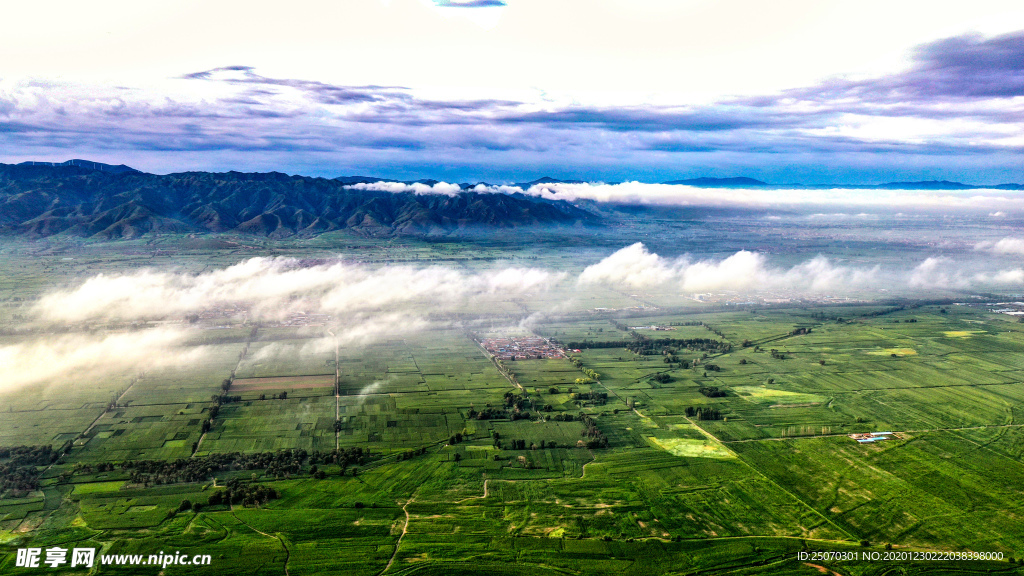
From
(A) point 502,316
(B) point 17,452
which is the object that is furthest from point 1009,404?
(B) point 17,452

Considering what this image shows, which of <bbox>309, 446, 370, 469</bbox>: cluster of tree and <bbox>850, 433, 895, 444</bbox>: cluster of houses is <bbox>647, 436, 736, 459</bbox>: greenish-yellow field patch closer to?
<bbox>850, 433, 895, 444</bbox>: cluster of houses

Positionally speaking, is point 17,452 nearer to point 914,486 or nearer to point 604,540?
point 604,540

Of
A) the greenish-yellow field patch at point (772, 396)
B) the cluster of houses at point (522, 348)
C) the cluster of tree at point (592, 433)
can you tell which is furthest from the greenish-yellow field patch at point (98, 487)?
the greenish-yellow field patch at point (772, 396)

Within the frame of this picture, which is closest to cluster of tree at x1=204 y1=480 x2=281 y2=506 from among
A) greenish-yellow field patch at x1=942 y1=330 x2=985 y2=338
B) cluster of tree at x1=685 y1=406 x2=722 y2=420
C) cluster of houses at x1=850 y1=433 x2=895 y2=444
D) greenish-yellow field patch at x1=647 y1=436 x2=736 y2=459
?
greenish-yellow field patch at x1=647 y1=436 x2=736 y2=459

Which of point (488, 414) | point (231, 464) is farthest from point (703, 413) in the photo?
point (231, 464)

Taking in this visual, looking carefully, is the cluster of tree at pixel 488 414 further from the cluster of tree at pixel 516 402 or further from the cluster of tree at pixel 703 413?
the cluster of tree at pixel 703 413

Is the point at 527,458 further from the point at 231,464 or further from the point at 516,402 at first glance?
the point at 231,464
